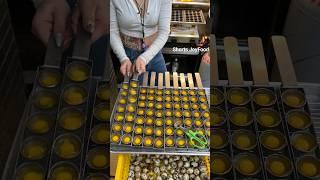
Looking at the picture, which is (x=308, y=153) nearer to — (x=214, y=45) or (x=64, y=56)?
(x=214, y=45)

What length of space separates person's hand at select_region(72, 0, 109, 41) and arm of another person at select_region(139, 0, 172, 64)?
0.11 meters

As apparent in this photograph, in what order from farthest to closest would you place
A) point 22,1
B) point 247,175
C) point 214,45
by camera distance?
point 214,45
point 247,175
point 22,1

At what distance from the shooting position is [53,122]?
0.61m

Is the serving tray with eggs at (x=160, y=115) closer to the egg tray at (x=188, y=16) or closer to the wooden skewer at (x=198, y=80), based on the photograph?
the wooden skewer at (x=198, y=80)

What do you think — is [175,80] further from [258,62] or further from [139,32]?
[258,62]

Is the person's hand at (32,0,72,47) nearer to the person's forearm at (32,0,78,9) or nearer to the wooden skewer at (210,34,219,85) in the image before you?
the person's forearm at (32,0,78,9)

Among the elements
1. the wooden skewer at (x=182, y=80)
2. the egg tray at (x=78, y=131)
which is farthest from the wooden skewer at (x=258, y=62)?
the egg tray at (x=78, y=131)

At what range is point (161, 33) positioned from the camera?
667 millimetres

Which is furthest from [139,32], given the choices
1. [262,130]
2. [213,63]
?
[262,130]

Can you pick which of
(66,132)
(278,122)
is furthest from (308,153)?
(66,132)

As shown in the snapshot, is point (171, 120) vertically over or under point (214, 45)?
under

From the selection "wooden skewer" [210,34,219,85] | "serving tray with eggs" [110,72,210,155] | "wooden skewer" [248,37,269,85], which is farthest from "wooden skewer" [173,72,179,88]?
"wooden skewer" [248,37,269,85]

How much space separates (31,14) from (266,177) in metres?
0.55

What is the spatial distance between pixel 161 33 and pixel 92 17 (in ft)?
0.48
